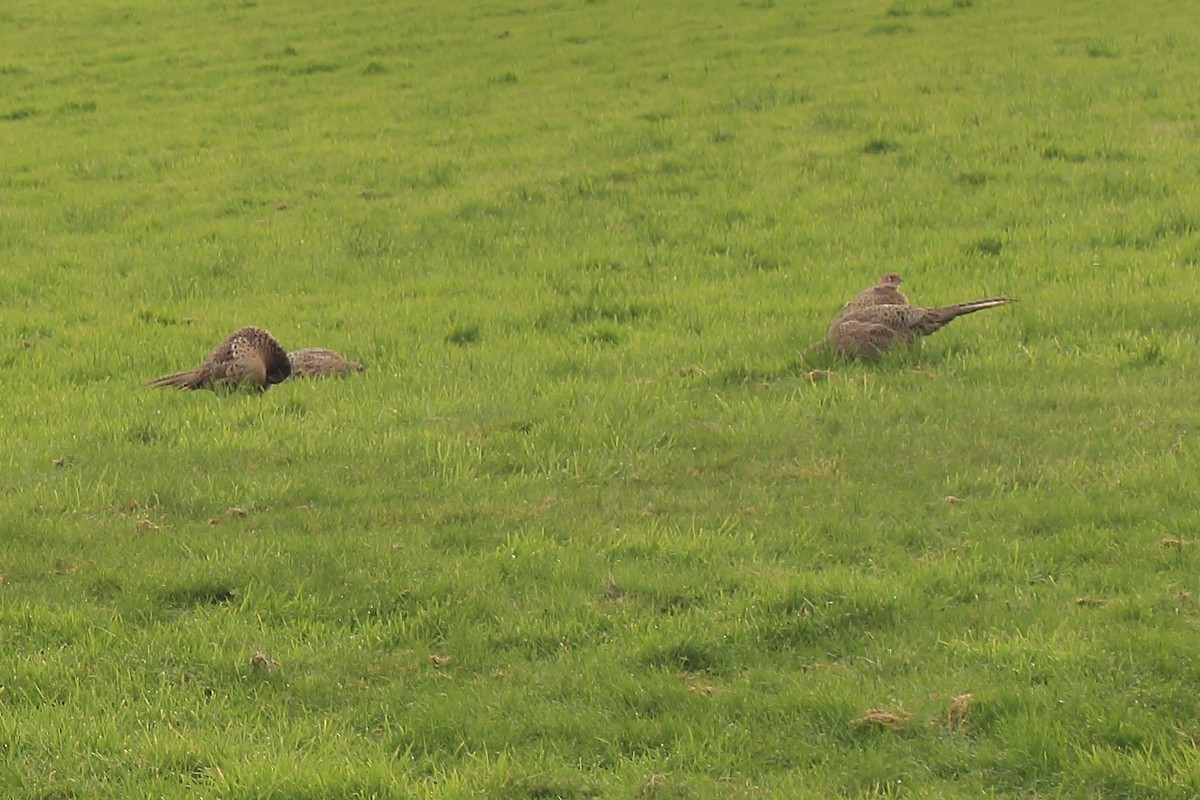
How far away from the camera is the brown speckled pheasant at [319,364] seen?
10.7 m

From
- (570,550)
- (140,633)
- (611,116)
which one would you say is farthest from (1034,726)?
(611,116)

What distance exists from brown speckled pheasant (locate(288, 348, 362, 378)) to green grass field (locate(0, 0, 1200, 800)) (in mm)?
289

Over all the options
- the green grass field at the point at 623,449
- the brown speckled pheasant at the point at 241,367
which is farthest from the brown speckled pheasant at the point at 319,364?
the green grass field at the point at 623,449

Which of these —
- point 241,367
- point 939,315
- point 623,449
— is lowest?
point 623,449

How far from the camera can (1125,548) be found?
6.59 m

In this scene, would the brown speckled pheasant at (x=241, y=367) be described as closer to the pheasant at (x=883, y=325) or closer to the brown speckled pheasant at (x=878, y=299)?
the pheasant at (x=883, y=325)

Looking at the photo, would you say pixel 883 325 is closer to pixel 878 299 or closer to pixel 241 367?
pixel 878 299

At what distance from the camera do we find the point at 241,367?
34.3 feet

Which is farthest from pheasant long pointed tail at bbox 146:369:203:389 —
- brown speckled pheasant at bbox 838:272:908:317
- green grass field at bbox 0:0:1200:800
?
brown speckled pheasant at bbox 838:272:908:317

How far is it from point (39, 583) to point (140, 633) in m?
0.90

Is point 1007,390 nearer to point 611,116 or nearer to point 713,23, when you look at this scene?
point 611,116

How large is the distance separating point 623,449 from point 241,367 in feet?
11.1

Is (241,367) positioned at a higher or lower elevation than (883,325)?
higher

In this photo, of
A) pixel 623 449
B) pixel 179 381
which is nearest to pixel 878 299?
pixel 623 449
